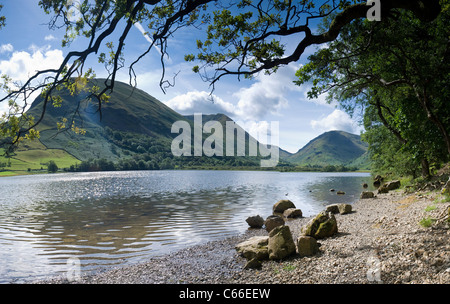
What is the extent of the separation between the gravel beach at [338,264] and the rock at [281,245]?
12.1 inches

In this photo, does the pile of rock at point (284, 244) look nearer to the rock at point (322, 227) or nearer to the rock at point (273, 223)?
the rock at point (322, 227)

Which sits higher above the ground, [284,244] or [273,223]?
[284,244]

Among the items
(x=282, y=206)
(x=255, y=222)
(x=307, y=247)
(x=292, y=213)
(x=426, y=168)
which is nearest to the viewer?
(x=307, y=247)

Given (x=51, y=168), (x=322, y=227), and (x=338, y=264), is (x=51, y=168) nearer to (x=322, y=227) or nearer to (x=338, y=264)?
(x=322, y=227)

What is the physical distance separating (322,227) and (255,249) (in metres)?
4.45

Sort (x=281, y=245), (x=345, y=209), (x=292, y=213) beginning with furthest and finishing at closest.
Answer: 1. (x=292, y=213)
2. (x=345, y=209)
3. (x=281, y=245)

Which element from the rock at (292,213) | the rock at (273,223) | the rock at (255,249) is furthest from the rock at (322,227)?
the rock at (292,213)

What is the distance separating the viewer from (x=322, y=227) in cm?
1562

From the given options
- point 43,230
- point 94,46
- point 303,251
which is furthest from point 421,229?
point 43,230

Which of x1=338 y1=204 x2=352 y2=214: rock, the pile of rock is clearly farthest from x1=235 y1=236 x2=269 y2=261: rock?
x1=338 y1=204 x2=352 y2=214: rock

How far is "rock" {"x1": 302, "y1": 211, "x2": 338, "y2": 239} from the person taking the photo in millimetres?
15508

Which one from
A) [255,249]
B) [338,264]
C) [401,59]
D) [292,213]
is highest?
[401,59]

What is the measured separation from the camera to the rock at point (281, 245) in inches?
491

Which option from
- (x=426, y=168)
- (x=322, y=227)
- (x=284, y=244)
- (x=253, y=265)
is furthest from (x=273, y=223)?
(x=426, y=168)
